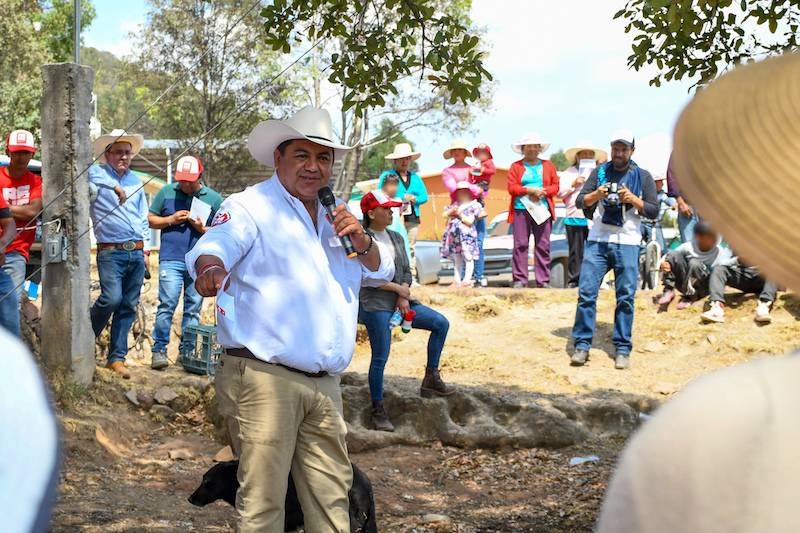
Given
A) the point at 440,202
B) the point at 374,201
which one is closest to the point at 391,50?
the point at 374,201

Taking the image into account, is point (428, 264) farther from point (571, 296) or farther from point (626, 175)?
point (626, 175)

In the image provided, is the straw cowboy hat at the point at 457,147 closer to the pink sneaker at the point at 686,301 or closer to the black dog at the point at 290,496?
the pink sneaker at the point at 686,301

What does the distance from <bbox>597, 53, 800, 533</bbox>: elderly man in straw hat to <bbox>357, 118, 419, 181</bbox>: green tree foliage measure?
12.2 m

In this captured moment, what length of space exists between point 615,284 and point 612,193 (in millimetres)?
974

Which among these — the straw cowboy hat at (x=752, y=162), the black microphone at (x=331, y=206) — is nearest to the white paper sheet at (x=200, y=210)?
the black microphone at (x=331, y=206)

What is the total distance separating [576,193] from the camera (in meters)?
10.3

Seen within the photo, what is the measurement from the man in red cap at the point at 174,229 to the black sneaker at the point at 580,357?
13.4 ft

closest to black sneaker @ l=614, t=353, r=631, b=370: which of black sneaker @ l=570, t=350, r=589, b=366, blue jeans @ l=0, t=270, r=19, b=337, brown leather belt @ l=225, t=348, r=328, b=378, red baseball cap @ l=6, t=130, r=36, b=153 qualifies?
black sneaker @ l=570, t=350, r=589, b=366

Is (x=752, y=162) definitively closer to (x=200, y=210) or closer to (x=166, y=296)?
(x=200, y=210)

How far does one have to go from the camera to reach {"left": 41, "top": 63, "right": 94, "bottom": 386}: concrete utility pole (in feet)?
21.2

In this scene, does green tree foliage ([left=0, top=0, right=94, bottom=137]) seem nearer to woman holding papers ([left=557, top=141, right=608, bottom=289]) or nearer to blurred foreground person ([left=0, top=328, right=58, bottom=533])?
woman holding papers ([left=557, top=141, right=608, bottom=289])

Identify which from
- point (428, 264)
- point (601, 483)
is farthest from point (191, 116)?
point (601, 483)

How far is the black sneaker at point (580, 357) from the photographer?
8.31 metres

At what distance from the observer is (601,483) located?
5668 mm
